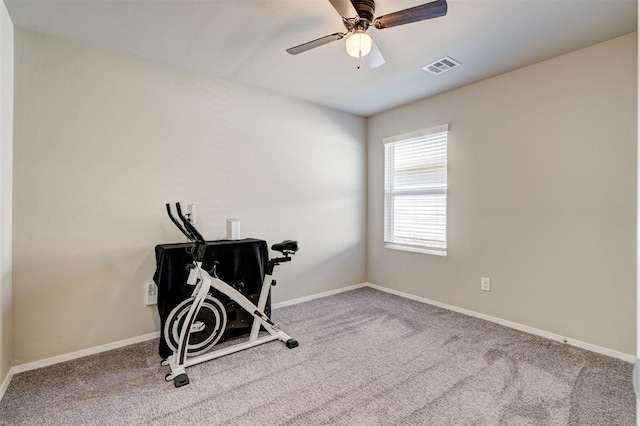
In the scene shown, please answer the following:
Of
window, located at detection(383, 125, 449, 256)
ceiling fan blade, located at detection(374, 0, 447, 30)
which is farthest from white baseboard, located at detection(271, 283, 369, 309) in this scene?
ceiling fan blade, located at detection(374, 0, 447, 30)

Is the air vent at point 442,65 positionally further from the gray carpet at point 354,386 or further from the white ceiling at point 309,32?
the gray carpet at point 354,386

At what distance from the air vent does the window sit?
27.7 inches

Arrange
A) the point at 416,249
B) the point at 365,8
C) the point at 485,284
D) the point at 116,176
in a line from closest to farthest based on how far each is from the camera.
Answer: the point at 365,8, the point at 116,176, the point at 485,284, the point at 416,249

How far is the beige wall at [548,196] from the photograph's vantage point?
7.67 ft

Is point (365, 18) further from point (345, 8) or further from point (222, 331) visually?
point (222, 331)

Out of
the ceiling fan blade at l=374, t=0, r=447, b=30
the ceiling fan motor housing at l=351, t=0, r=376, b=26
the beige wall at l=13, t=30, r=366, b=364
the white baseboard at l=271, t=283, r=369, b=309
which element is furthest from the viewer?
the white baseboard at l=271, t=283, r=369, b=309

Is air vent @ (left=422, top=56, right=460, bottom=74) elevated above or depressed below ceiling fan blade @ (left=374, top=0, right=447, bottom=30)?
above

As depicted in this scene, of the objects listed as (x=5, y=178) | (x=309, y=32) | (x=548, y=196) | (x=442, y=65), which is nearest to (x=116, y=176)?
(x=5, y=178)

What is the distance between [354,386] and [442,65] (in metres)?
2.69

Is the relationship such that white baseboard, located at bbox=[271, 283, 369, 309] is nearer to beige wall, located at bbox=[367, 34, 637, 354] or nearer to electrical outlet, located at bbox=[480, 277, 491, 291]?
beige wall, located at bbox=[367, 34, 637, 354]

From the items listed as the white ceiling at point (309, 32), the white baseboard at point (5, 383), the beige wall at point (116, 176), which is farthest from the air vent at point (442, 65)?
the white baseboard at point (5, 383)

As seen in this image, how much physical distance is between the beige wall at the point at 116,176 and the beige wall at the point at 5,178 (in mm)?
96

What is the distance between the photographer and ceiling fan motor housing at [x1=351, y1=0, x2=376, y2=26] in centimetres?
181

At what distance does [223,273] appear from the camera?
2.68 metres
